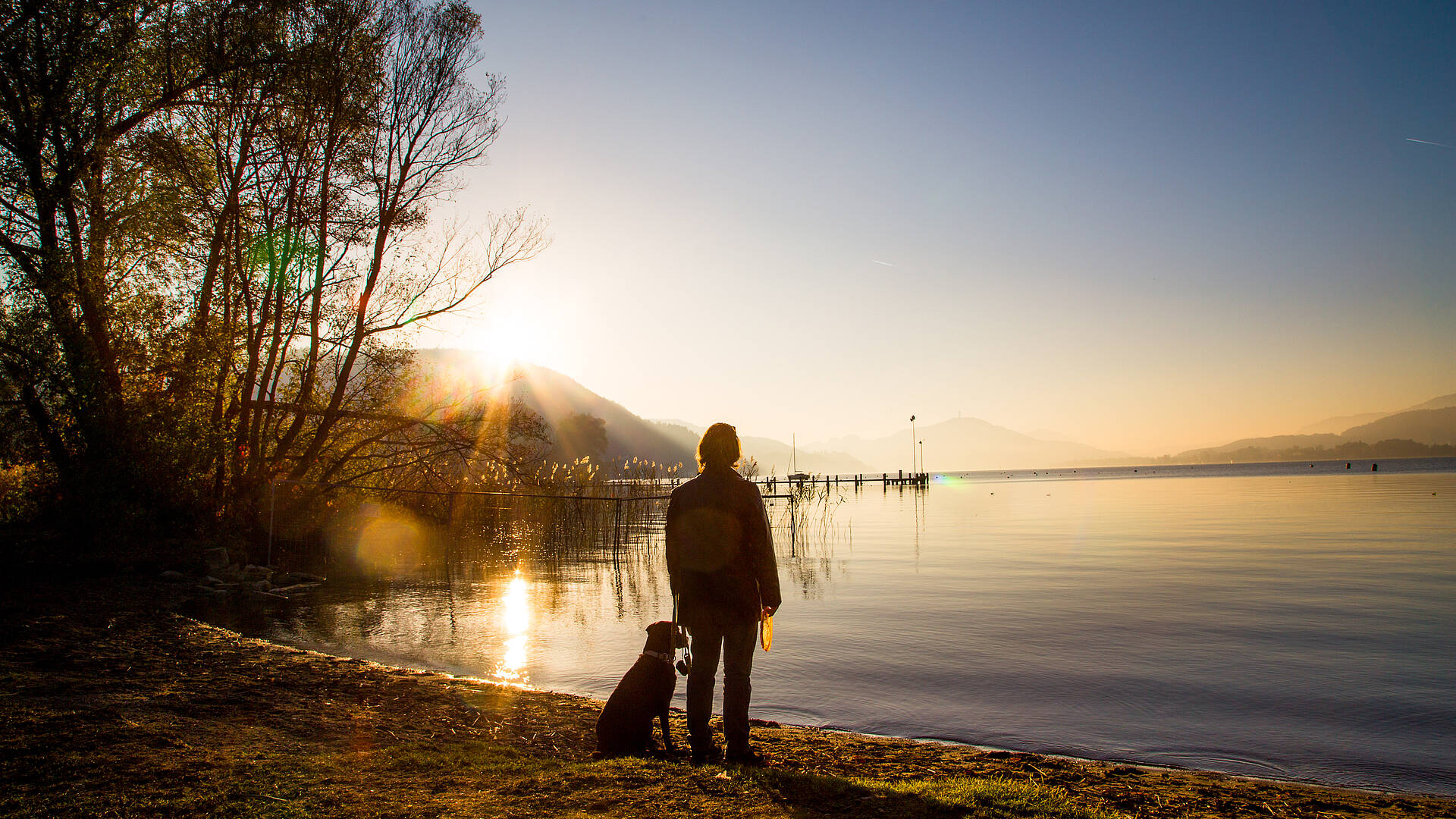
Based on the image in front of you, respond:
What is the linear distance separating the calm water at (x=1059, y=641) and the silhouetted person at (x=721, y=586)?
67.6 inches

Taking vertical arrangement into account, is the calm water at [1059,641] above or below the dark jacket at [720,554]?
below

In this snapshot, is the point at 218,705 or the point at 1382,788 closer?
the point at 1382,788

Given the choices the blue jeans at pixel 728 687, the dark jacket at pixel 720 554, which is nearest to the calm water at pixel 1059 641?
the blue jeans at pixel 728 687

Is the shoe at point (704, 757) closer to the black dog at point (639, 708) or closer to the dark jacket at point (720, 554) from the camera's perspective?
the black dog at point (639, 708)

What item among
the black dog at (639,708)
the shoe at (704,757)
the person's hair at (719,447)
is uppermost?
the person's hair at (719,447)

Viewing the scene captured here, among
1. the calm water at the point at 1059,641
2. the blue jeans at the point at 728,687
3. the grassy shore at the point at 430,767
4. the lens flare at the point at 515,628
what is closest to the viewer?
the grassy shore at the point at 430,767

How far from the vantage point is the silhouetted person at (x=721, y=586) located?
4789 mm

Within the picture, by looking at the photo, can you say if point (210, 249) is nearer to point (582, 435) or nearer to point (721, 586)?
point (721, 586)

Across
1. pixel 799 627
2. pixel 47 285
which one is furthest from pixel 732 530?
pixel 47 285

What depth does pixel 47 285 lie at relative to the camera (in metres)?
12.5

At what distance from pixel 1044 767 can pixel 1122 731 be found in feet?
4.76

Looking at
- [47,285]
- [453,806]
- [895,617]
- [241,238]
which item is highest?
[241,238]

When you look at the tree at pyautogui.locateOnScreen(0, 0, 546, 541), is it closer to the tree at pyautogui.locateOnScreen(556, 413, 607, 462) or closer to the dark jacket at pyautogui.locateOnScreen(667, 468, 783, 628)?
the dark jacket at pyautogui.locateOnScreen(667, 468, 783, 628)

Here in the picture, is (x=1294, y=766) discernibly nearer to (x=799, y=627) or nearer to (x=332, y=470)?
(x=799, y=627)
